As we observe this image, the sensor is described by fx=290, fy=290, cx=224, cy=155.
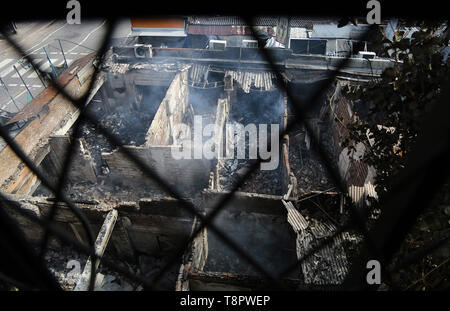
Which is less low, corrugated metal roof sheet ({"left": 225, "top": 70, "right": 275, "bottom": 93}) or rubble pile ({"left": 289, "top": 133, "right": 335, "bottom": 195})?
corrugated metal roof sheet ({"left": 225, "top": 70, "right": 275, "bottom": 93})

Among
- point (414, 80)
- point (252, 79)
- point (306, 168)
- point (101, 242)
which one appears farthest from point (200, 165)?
point (414, 80)

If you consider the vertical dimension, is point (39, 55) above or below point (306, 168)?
above

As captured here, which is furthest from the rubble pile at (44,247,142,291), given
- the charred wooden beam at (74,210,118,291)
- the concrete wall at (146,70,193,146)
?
the concrete wall at (146,70,193,146)

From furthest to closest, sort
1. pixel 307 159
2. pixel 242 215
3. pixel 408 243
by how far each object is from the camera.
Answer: pixel 307 159
pixel 242 215
pixel 408 243

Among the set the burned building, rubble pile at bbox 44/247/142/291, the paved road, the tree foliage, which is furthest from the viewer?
the paved road

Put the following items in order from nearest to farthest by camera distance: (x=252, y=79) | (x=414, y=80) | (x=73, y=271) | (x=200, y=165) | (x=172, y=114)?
(x=414, y=80), (x=73, y=271), (x=200, y=165), (x=172, y=114), (x=252, y=79)

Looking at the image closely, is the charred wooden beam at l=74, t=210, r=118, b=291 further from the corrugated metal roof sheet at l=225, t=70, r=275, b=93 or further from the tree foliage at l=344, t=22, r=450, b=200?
the corrugated metal roof sheet at l=225, t=70, r=275, b=93

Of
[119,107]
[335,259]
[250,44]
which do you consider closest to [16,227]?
[335,259]

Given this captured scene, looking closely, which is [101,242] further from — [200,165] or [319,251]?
[319,251]
